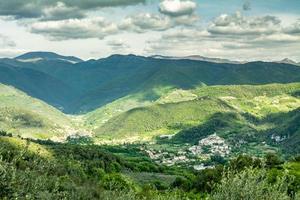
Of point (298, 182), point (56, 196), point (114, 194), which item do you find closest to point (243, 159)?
point (298, 182)

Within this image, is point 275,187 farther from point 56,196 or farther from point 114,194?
point 114,194

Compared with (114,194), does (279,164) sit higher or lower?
lower

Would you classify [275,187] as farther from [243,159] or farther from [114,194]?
[243,159]

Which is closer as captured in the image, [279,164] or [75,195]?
[75,195]

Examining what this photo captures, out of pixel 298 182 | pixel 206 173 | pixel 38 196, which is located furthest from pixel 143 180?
pixel 38 196

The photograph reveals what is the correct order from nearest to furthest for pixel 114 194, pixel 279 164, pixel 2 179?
pixel 2 179, pixel 114 194, pixel 279 164

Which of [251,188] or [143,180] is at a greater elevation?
[251,188]

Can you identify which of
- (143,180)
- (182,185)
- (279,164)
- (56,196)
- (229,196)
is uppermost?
(229,196)

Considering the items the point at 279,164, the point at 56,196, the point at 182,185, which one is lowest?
the point at 182,185

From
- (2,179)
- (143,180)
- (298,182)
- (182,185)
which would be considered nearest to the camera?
(2,179)
